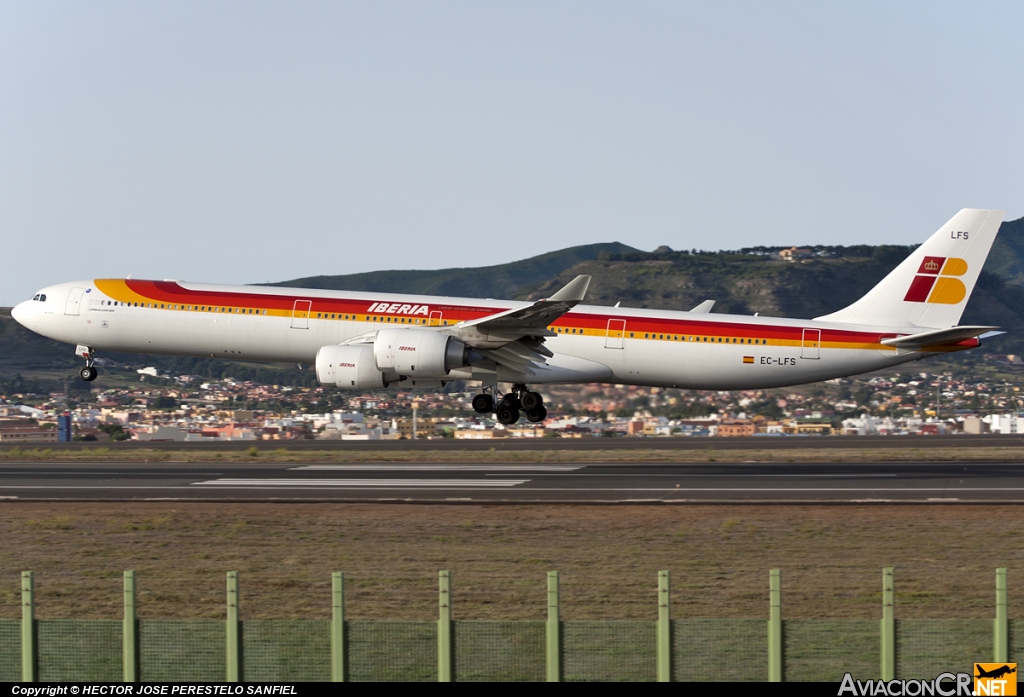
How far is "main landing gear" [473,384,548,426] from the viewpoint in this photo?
4109 cm

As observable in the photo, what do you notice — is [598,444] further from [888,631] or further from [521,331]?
[888,631]

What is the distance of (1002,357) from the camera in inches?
4500

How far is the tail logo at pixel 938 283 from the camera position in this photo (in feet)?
136

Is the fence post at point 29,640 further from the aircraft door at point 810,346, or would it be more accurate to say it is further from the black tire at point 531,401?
the aircraft door at point 810,346

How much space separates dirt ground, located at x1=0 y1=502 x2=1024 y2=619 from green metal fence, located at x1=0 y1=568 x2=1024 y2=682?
5241mm

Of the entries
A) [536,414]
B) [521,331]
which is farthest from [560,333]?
[536,414]

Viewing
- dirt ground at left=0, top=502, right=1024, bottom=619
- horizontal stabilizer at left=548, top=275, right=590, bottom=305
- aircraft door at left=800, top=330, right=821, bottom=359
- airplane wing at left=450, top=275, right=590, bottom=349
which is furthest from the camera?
aircraft door at left=800, top=330, right=821, bottom=359

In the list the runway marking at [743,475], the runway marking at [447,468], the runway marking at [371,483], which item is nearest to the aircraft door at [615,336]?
the runway marking at [447,468]

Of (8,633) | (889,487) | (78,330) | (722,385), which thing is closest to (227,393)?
(78,330)

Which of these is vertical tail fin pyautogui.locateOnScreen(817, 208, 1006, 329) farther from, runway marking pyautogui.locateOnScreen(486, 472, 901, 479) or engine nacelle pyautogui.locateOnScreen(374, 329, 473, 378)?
engine nacelle pyautogui.locateOnScreen(374, 329, 473, 378)

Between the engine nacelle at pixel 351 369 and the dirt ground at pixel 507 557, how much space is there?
35.7 ft

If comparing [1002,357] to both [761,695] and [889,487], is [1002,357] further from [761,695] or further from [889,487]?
[761,695]

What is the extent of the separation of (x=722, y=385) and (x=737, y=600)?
24782mm

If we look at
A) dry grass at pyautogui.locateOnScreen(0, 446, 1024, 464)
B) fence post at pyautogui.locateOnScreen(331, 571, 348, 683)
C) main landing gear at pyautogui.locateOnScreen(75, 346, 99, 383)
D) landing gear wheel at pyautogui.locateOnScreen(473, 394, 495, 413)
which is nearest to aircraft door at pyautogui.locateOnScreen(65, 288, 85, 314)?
main landing gear at pyautogui.locateOnScreen(75, 346, 99, 383)
